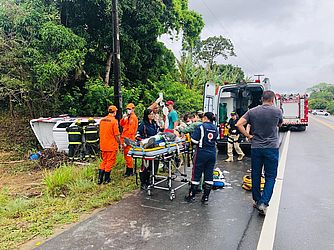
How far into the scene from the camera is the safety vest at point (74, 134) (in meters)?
8.21

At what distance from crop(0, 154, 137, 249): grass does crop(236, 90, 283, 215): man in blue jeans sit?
8.37 feet

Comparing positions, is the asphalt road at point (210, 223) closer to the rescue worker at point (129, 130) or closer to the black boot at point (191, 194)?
the black boot at point (191, 194)

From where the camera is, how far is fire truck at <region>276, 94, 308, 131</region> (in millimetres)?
20375

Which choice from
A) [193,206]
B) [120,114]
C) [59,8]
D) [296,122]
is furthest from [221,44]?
[193,206]

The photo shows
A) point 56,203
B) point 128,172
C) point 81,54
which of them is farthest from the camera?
point 81,54

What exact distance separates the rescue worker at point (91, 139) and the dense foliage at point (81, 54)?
2.49 m

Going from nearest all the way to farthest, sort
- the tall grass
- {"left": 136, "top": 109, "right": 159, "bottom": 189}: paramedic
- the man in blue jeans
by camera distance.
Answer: the man in blue jeans, the tall grass, {"left": 136, "top": 109, "right": 159, "bottom": 189}: paramedic

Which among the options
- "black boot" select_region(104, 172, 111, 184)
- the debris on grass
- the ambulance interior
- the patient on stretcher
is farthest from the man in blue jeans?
the ambulance interior

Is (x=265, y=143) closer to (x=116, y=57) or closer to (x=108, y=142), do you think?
(x=108, y=142)

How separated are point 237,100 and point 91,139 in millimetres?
6520

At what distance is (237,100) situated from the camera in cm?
1230

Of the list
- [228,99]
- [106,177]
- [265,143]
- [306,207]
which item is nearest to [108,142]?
[106,177]

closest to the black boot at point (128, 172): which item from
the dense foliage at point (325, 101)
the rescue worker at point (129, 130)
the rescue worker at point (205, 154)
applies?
the rescue worker at point (129, 130)

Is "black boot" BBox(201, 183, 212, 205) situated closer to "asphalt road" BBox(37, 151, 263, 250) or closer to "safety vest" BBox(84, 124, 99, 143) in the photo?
"asphalt road" BBox(37, 151, 263, 250)
